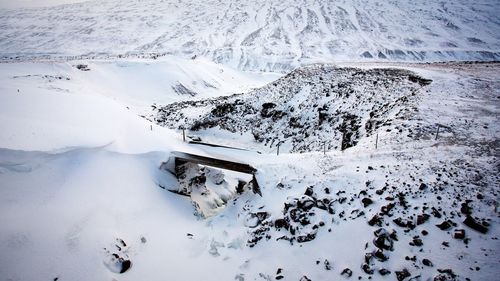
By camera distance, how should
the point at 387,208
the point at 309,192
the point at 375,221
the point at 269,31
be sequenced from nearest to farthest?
1. the point at 375,221
2. the point at 387,208
3. the point at 309,192
4. the point at 269,31

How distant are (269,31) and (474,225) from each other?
321ft

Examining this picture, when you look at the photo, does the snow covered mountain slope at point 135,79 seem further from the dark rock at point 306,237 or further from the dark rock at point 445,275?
the dark rock at point 445,275

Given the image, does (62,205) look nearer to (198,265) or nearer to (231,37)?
(198,265)

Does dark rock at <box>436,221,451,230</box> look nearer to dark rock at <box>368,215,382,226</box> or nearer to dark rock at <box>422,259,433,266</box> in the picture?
dark rock at <box>422,259,433,266</box>

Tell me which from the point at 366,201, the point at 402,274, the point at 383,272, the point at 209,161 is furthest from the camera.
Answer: the point at 209,161

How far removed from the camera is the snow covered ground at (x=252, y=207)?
28.8ft

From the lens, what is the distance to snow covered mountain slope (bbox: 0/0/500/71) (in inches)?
3140

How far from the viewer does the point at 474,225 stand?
8.71 metres

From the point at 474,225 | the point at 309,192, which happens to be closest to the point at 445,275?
the point at 474,225

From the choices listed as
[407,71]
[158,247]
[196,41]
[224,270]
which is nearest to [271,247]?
[224,270]

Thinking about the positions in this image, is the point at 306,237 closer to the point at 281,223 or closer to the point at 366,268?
the point at 281,223

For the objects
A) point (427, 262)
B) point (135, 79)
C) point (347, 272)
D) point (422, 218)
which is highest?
point (422, 218)

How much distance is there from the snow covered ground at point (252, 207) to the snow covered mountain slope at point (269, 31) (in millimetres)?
62773

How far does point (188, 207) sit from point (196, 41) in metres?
90.2
